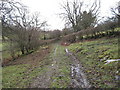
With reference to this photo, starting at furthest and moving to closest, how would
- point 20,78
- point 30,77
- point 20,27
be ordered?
1. point 20,27
2. point 20,78
3. point 30,77

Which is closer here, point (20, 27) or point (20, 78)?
point (20, 78)

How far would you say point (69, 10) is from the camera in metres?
35.5

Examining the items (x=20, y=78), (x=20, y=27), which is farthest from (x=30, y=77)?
(x=20, y=27)

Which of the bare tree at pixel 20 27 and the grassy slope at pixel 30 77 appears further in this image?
the bare tree at pixel 20 27

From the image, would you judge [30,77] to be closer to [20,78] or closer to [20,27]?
[20,78]

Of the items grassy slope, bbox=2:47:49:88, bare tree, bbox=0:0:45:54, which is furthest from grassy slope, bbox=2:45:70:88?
bare tree, bbox=0:0:45:54

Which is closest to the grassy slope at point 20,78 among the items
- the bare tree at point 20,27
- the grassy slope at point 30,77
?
the grassy slope at point 30,77

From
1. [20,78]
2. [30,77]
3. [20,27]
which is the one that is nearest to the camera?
[30,77]

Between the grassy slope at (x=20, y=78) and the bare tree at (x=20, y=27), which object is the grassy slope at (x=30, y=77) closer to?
the grassy slope at (x=20, y=78)

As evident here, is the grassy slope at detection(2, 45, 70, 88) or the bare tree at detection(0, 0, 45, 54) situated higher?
the bare tree at detection(0, 0, 45, 54)

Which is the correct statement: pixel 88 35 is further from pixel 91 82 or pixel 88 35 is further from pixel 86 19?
pixel 91 82

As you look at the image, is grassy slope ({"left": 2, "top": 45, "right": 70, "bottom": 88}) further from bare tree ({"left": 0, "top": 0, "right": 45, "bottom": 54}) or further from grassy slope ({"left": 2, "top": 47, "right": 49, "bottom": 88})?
bare tree ({"left": 0, "top": 0, "right": 45, "bottom": 54})

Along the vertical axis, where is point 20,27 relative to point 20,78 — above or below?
above

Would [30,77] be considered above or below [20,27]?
below
